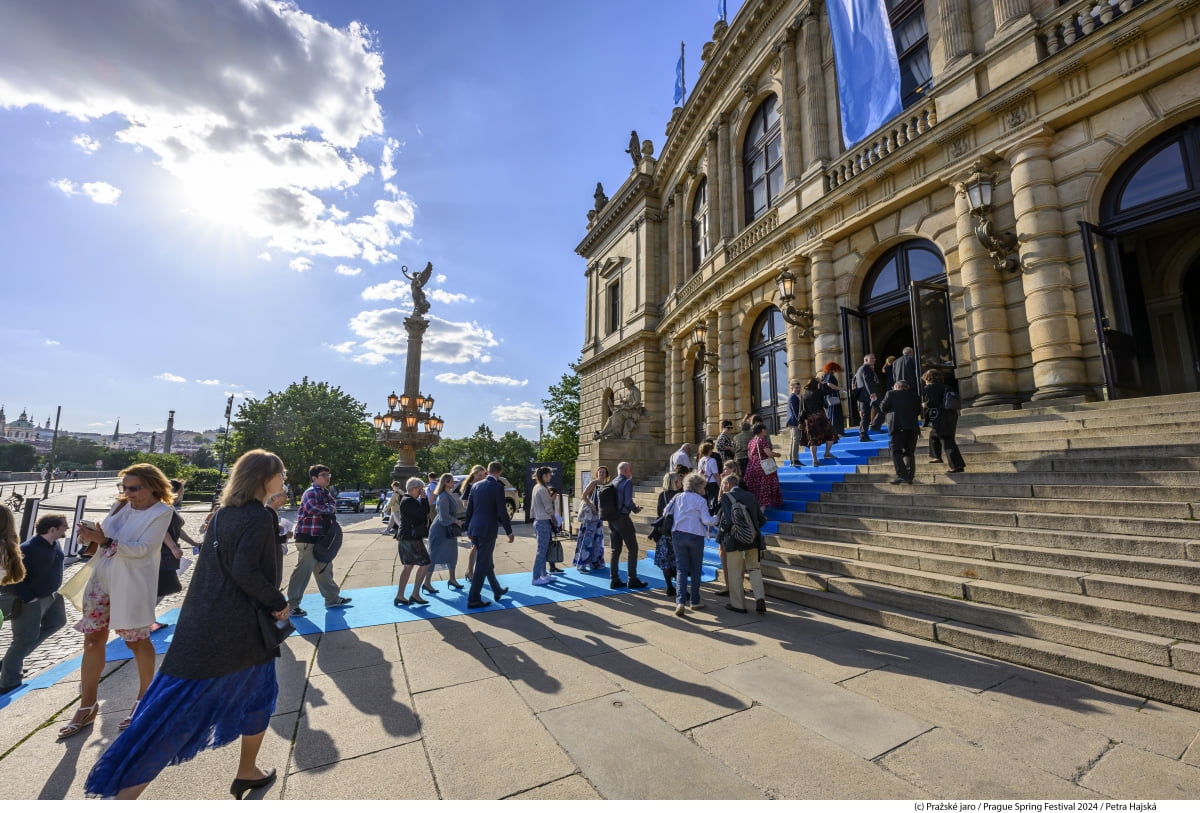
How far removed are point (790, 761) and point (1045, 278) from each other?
10.1m

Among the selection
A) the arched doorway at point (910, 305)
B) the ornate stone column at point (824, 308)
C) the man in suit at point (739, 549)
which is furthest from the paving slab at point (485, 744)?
the ornate stone column at point (824, 308)

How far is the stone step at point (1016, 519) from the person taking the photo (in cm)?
488

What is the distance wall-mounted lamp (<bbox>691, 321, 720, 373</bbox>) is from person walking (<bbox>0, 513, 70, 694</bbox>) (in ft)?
53.3

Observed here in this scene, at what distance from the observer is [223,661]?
98.3 inches

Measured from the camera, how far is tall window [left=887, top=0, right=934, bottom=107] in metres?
12.5

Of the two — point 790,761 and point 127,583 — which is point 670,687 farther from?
point 127,583

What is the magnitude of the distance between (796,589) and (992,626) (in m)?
2.07

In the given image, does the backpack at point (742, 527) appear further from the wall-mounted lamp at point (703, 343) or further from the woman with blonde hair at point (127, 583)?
the wall-mounted lamp at point (703, 343)

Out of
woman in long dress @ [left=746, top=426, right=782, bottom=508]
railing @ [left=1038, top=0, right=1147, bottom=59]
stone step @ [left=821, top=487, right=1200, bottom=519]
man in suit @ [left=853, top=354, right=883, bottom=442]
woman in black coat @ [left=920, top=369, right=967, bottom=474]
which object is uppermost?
railing @ [left=1038, top=0, right=1147, bottom=59]

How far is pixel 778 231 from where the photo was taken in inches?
583

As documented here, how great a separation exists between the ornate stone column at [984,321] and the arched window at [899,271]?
3.65ft

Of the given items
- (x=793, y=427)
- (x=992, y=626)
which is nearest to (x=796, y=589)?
(x=992, y=626)

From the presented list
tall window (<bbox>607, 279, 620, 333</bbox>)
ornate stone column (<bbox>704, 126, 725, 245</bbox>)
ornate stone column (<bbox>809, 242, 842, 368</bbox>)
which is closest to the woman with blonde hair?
ornate stone column (<bbox>809, 242, 842, 368</bbox>)

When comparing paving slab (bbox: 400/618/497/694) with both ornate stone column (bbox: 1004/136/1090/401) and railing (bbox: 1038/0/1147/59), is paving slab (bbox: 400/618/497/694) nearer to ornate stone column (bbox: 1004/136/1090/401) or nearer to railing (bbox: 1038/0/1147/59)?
ornate stone column (bbox: 1004/136/1090/401)
